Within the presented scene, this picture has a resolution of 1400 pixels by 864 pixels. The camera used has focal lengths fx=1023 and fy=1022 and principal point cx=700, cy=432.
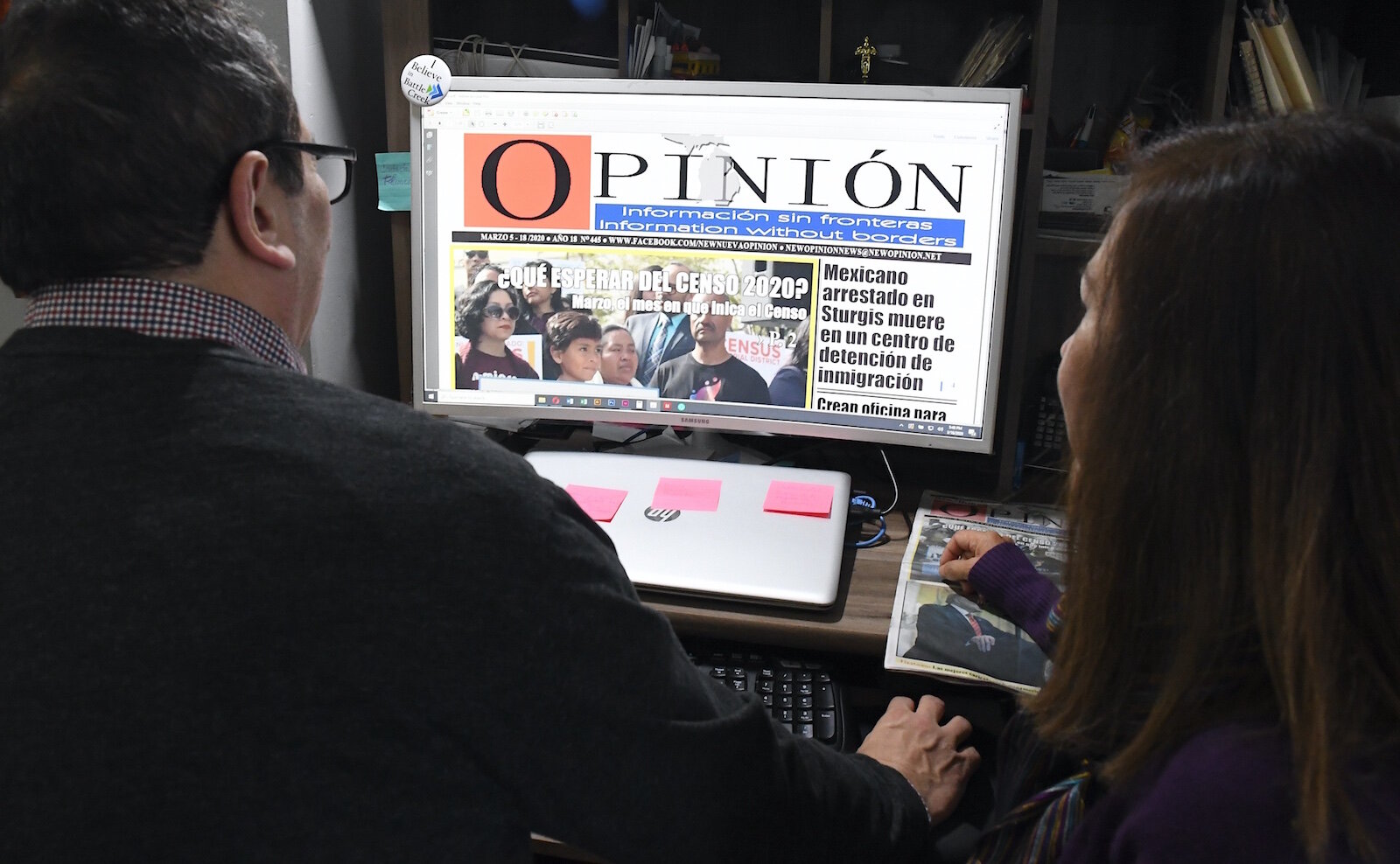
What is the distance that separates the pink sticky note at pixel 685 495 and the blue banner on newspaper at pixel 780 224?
30 cm

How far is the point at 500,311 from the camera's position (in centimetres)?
127

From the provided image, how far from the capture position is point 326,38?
1.34m


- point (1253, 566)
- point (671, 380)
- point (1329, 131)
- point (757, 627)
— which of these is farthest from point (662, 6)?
point (1253, 566)

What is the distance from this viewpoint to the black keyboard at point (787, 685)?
0.97 m

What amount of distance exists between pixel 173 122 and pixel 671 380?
697mm

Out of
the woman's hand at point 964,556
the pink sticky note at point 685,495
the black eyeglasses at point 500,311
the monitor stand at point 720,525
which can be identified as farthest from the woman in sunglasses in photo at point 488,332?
the woman's hand at point 964,556

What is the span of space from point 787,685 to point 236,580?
0.59 m

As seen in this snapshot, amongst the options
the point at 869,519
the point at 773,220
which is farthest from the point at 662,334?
the point at 869,519

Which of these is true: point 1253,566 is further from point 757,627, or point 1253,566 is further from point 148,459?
point 148,459

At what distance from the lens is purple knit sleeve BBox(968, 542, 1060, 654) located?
3.32 feet

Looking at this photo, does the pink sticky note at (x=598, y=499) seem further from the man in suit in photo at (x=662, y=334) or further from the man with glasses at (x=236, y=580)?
the man with glasses at (x=236, y=580)

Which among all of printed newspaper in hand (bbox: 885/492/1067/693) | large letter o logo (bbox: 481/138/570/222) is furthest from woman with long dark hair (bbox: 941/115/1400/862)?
large letter o logo (bbox: 481/138/570/222)

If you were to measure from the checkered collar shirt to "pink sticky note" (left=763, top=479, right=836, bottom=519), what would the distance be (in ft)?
2.14

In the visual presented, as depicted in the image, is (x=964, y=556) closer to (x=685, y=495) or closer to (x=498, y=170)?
(x=685, y=495)
